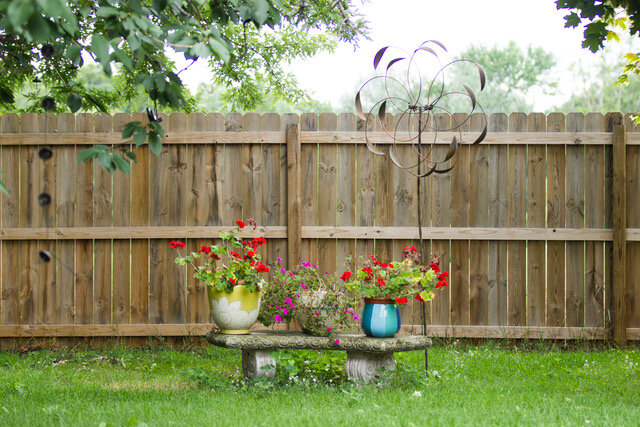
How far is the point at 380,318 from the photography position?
3.87 meters

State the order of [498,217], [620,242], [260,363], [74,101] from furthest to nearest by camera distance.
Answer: [498,217], [620,242], [260,363], [74,101]

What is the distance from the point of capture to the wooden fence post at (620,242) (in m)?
5.16

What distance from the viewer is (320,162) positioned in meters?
5.32

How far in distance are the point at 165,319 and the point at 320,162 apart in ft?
6.06

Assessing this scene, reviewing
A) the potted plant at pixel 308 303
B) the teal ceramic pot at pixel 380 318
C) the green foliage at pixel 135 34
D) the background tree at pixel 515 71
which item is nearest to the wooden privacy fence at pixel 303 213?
the green foliage at pixel 135 34

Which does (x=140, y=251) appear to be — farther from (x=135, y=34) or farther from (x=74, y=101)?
(x=135, y=34)

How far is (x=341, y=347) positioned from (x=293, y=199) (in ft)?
5.67

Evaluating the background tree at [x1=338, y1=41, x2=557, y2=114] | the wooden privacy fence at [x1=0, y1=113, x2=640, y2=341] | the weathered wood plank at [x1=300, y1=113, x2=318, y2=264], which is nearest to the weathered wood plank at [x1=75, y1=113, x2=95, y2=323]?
the wooden privacy fence at [x1=0, y1=113, x2=640, y2=341]

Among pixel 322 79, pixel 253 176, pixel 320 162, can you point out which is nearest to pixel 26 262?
pixel 253 176

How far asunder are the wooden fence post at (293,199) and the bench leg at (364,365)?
1.46m

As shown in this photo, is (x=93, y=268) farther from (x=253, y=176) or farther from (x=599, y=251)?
(x=599, y=251)

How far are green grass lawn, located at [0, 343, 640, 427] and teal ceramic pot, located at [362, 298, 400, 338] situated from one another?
301mm

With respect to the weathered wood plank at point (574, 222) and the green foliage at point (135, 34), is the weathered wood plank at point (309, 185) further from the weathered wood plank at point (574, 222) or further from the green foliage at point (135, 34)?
the weathered wood plank at point (574, 222)

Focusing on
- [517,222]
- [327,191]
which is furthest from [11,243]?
[517,222]
